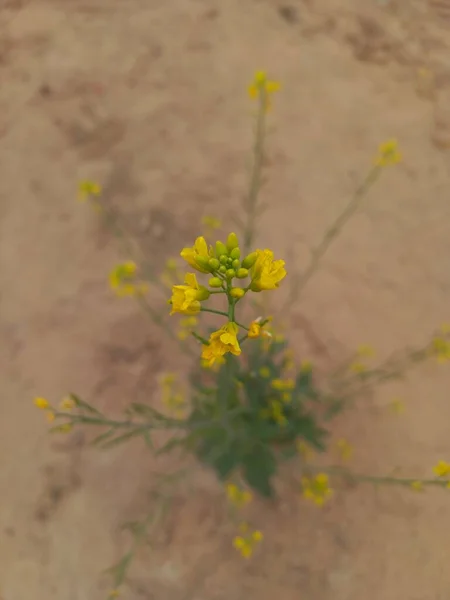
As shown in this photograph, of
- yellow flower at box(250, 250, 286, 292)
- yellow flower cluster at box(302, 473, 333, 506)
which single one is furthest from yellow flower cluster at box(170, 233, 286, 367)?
yellow flower cluster at box(302, 473, 333, 506)

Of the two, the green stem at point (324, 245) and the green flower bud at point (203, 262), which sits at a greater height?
the green stem at point (324, 245)

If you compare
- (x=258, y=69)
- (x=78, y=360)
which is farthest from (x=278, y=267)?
(x=258, y=69)

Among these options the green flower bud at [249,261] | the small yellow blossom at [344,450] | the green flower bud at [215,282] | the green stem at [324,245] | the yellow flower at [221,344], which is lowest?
the yellow flower at [221,344]

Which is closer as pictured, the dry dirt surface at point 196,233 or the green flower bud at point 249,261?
the green flower bud at point 249,261

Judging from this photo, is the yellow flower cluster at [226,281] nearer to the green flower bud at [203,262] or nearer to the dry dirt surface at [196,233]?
the green flower bud at [203,262]

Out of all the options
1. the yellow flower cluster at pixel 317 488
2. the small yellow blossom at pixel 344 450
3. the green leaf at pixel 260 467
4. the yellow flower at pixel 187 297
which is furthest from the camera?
the small yellow blossom at pixel 344 450

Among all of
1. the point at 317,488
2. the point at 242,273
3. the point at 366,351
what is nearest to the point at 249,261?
the point at 242,273

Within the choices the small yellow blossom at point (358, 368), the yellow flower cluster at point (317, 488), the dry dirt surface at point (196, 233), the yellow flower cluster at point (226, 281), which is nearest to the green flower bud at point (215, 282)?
the yellow flower cluster at point (226, 281)

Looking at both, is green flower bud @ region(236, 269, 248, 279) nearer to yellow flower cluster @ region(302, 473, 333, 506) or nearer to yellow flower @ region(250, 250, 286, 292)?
yellow flower @ region(250, 250, 286, 292)
